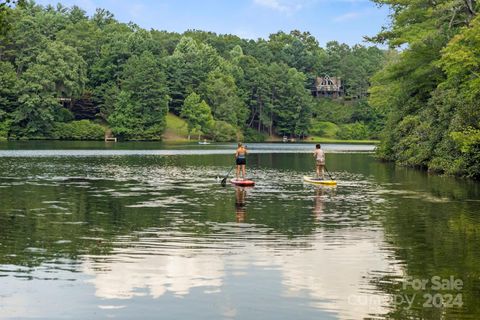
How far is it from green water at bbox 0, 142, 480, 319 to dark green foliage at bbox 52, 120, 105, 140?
4359 inches

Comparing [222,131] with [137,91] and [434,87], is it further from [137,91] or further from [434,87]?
[434,87]

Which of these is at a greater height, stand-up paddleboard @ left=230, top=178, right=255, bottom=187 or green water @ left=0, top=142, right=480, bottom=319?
stand-up paddleboard @ left=230, top=178, right=255, bottom=187

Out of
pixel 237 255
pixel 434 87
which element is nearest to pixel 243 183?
pixel 237 255

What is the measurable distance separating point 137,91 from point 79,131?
1727 cm

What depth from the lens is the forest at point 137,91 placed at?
459 ft

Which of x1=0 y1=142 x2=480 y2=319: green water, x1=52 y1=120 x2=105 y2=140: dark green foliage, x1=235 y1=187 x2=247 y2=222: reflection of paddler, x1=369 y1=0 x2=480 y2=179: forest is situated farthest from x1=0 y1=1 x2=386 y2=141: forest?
x1=0 y1=142 x2=480 y2=319: green water

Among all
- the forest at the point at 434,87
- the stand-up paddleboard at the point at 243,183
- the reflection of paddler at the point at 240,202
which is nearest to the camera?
the reflection of paddler at the point at 240,202

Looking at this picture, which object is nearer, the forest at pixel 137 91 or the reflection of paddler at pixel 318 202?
the reflection of paddler at pixel 318 202

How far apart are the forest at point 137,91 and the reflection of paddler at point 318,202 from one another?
98678mm

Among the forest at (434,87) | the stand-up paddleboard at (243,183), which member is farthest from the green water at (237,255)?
the forest at (434,87)

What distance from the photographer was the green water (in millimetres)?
12445

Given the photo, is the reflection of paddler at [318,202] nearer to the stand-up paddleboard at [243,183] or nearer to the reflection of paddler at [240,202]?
the reflection of paddler at [240,202]


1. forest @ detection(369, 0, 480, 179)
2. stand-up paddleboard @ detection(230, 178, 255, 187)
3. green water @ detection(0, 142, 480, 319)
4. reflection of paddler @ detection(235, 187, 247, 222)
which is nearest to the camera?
green water @ detection(0, 142, 480, 319)

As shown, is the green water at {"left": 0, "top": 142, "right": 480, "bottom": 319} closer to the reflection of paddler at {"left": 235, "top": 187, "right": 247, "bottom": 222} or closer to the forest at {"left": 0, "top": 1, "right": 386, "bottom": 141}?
the reflection of paddler at {"left": 235, "top": 187, "right": 247, "bottom": 222}
